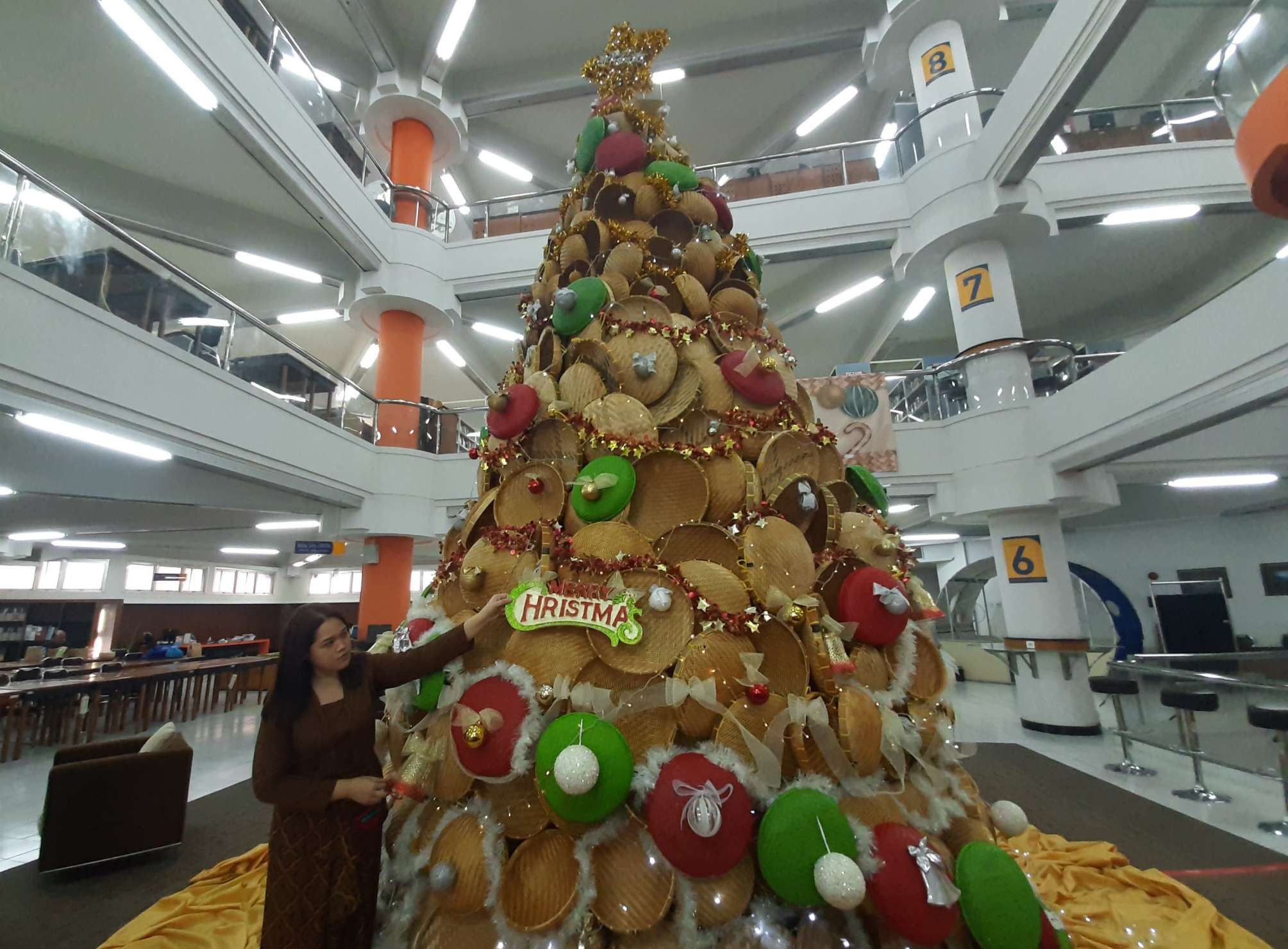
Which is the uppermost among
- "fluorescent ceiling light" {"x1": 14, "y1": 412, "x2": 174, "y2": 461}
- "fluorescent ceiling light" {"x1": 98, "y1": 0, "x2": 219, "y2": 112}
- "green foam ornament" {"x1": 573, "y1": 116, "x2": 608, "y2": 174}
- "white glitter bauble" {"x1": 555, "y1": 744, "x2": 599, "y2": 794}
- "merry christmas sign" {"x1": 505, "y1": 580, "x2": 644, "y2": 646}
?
"fluorescent ceiling light" {"x1": 98, "y1": 0, "x2": 219, "y2": 112}

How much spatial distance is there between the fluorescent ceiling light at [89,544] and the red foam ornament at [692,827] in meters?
12.1

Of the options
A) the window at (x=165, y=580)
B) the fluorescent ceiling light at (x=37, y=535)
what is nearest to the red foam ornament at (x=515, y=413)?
the fluorescent ceiling light at (x=37, y=535)

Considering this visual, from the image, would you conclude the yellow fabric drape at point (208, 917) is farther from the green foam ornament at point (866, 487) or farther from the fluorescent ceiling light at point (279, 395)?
the fluorescent ceiling light at point (279, 395)

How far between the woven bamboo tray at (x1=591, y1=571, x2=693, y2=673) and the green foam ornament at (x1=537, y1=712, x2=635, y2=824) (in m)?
0.16

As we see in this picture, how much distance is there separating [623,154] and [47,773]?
597cm

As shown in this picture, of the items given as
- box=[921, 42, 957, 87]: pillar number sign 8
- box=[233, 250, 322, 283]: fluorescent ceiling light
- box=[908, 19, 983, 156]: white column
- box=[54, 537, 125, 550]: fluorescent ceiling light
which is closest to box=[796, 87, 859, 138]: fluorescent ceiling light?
box=[908, 19, 983, 156]: white column

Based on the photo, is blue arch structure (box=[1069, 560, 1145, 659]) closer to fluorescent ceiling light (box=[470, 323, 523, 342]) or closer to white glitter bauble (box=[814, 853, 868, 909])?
fluorescent ceiling light (box=[470, 323, 523, 342])

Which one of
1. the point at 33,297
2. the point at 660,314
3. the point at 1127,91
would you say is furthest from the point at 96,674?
the point at 1127,91

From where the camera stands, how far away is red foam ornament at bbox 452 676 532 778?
4.38 ft

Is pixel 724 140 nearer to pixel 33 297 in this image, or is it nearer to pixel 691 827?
pixel 33 297

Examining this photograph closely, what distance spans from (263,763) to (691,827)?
3.15 feet

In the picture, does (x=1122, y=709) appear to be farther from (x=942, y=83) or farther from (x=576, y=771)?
(x=942, y=83)

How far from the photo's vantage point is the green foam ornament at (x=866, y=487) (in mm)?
2094

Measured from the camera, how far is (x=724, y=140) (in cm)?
1087
